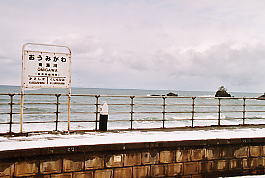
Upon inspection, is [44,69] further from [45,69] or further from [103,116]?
[103,116]

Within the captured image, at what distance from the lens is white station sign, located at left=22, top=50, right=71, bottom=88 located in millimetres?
6434

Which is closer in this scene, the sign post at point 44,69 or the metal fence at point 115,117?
the sign post at point 44,69

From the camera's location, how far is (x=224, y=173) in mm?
6398

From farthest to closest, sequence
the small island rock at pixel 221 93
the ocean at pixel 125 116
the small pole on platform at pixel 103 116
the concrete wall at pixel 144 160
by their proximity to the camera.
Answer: the small island rock at pixel 221 93 < the ocean at pixel 125 116 < the small pole on platform at pixel 103 116 < the concrete wall at pixel 144 160

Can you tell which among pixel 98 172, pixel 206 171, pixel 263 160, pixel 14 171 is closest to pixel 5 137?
pixel 14 171

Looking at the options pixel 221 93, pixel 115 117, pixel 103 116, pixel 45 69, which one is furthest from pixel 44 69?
pixel 221 93

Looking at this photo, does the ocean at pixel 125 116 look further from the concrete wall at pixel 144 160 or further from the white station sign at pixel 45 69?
the concrete wall at pixel 144 160

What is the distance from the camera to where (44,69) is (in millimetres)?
6566

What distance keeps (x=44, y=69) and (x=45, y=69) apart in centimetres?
2

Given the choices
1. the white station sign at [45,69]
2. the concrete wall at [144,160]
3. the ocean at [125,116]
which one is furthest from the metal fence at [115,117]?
the concrete wall at [144,160]

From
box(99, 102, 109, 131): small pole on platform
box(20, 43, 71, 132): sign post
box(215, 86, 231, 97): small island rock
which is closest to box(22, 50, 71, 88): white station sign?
box(20, 43, 71, 132): sign post

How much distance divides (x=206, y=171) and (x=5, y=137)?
4.75 m

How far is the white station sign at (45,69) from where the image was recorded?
6.43 m

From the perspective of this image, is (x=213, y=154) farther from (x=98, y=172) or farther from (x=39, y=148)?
(x=39, y=148)
